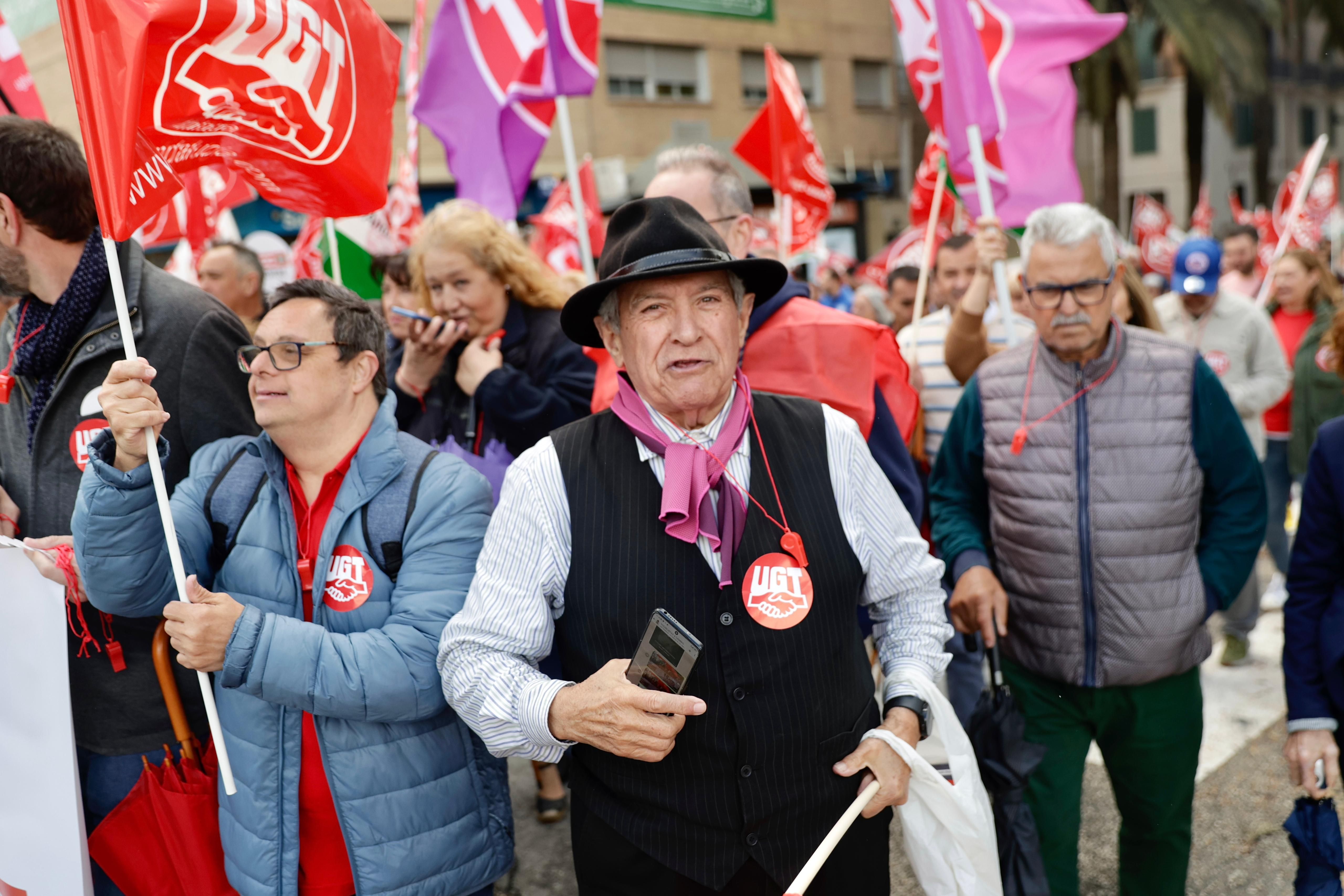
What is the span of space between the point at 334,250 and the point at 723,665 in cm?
321

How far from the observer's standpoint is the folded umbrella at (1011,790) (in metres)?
2.51

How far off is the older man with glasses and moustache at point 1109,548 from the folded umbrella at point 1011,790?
0.75ft

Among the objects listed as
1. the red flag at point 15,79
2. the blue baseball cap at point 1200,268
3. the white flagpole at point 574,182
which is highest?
the red flag at point 15,79

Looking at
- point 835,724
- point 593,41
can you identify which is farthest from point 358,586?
point 593,41

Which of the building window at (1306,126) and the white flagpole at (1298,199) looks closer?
the white flagpole at (1298,199)

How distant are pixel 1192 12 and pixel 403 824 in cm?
2054

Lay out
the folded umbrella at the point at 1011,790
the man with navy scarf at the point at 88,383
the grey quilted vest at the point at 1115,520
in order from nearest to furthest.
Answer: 1. the man with navy scarf at the point at 88,383
2. the folded umbrella at the point at 1011,790
3. the grey quilted vest at the point at 1115,520

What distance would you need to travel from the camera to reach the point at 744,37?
22.7 metres

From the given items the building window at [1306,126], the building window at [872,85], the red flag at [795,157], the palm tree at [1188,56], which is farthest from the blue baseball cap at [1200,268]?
the building window at [1306,126]

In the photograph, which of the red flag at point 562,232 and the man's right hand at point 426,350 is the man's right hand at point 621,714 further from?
the red flag at point 562,232

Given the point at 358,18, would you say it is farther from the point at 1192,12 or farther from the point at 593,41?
the point at 1192,12

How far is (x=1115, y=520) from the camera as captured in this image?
2652mm

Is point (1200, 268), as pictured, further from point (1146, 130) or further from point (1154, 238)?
point (1146, 130)

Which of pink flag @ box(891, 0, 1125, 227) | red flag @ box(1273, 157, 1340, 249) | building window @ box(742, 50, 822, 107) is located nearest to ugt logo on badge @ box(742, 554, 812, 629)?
pink flag @ box(891, 0, 1125, 227)
